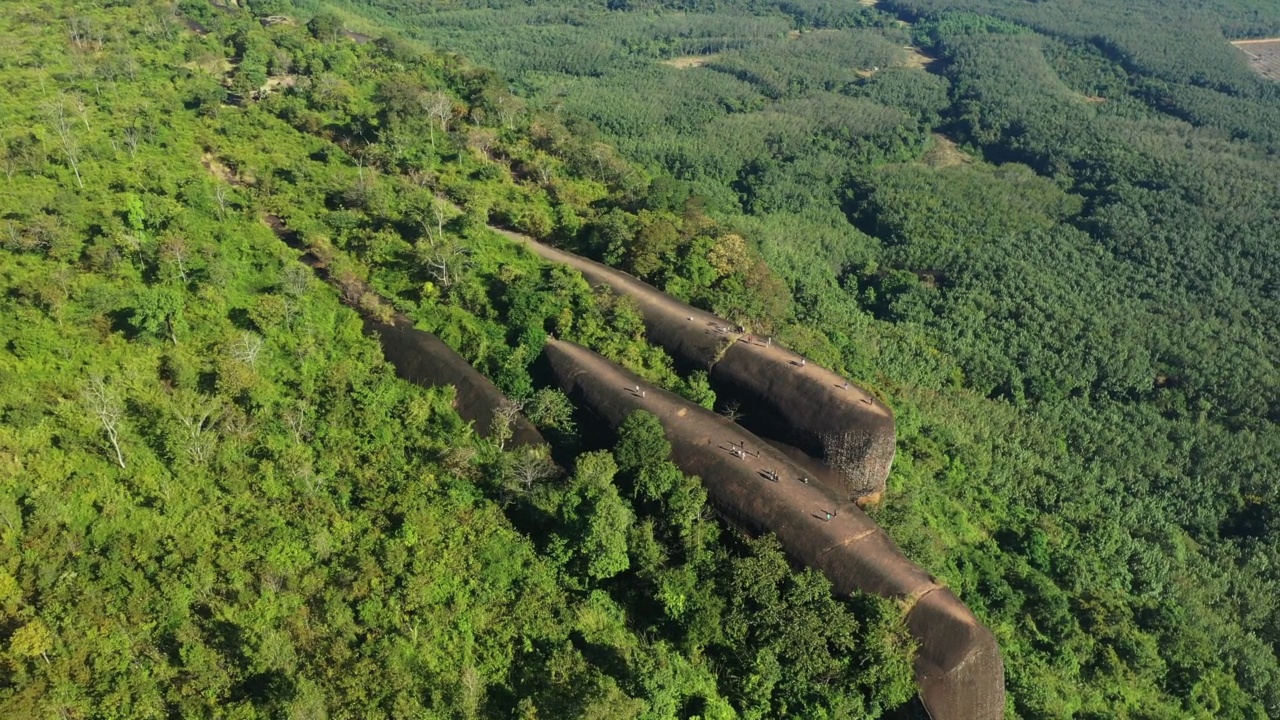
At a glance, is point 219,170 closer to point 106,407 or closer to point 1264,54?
point 106,407

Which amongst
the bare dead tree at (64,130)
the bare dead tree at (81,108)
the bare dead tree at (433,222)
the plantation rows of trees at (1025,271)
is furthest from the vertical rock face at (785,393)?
the bare dead tree at (81,108)

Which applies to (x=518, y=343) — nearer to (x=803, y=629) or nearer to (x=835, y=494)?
(x=835, y=494)

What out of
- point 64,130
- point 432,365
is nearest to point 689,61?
point 64,130

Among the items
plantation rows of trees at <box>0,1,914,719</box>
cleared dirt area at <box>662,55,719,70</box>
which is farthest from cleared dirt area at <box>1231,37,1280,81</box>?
plantation rows of trees at <box>0,1,914,719</box>

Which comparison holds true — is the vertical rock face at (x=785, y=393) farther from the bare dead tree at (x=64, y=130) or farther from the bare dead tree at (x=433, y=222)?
the bare dead tree at (x=64, y=130)

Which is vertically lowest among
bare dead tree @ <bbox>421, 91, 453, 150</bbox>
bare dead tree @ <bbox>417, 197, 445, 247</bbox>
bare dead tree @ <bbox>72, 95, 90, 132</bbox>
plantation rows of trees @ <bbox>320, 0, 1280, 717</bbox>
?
plantation rows of trees @ <bbox>320, 0, 1280, 717</bbox>

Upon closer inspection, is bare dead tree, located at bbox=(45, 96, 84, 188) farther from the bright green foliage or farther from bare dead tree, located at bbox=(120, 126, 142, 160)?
the bright green foliage
